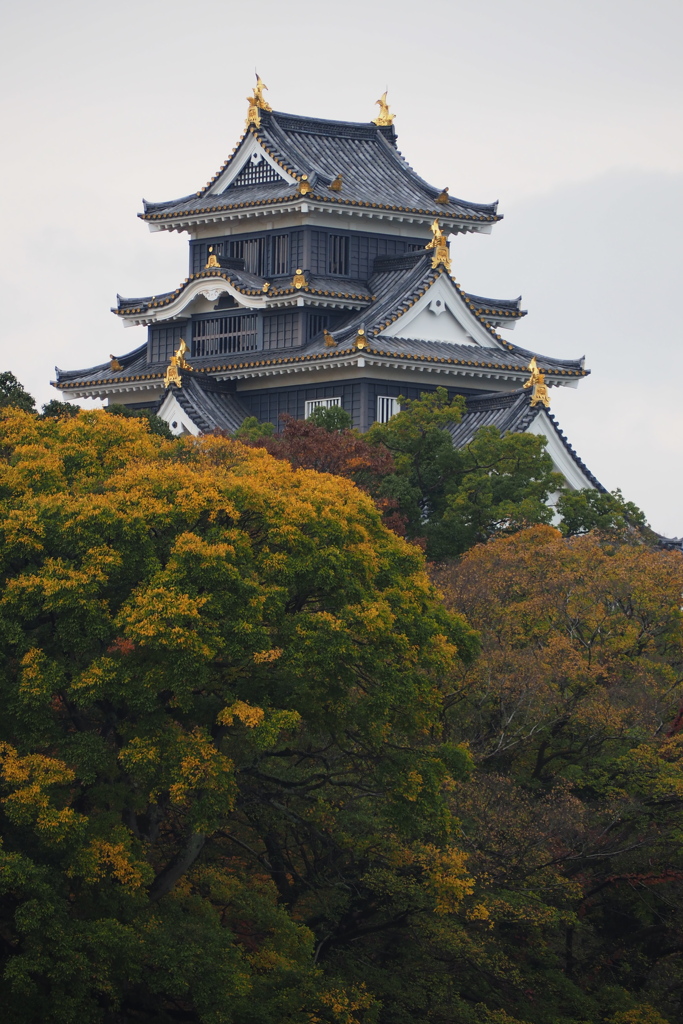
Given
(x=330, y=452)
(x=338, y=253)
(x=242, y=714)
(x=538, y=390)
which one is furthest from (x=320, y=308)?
(x=242, y=714)

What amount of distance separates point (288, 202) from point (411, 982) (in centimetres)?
2784

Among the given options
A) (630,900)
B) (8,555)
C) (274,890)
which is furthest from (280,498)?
(630,900)

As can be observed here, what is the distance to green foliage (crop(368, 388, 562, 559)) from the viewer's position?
38906 millimetres

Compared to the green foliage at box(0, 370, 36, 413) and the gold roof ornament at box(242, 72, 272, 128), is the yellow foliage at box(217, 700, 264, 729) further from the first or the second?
the gold roof ornament at box(242, 72, 272, 128)

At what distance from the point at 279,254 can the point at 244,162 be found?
10.2 feet

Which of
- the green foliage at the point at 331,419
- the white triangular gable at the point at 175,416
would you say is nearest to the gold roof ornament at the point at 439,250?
→ the white triangular gable at the point at 175,416

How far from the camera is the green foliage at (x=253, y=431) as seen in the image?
128 feet

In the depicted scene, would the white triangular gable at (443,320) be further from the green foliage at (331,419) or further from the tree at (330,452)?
the tree at (330,452)

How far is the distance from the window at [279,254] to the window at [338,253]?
1.23 metres

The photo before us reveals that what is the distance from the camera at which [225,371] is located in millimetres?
50156

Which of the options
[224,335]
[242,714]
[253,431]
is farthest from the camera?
[224,335]

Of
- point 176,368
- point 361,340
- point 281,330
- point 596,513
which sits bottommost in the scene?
point 596,513

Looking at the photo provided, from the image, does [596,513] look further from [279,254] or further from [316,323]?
[279,254]

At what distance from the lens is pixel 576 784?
31.1 meters
